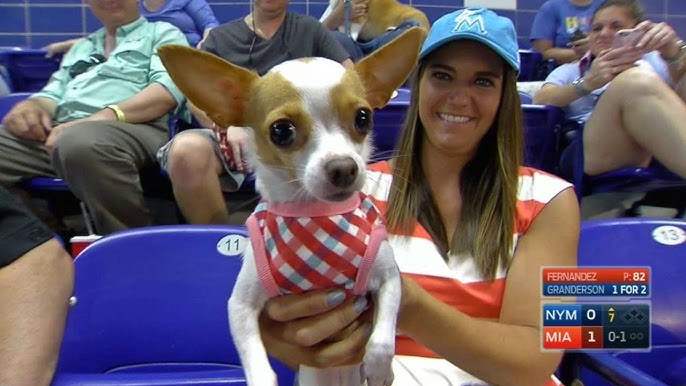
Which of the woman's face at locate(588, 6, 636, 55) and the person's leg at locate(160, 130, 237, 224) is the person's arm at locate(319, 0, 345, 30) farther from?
the person's leg at locate(160, 130, 237, 224)

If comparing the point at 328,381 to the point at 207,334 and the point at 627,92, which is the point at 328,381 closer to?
the point at 207,334

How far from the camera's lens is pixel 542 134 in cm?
223

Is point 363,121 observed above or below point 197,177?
above

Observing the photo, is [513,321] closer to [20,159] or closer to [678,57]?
[678,57]

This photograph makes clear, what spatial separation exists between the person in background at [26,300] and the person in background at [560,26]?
3.16m

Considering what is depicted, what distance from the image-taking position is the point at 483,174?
1.29m

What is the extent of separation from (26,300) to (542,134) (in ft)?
5.52

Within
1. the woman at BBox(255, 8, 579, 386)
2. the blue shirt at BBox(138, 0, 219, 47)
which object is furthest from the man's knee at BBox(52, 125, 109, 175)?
the blue shirt at BBox(138, 0, 219, 47)

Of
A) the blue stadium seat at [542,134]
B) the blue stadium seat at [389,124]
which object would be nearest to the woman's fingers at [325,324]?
the blue stadium seat at [389,124]

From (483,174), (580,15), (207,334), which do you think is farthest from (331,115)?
(580,15)

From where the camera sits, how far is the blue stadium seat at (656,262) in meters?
1.34

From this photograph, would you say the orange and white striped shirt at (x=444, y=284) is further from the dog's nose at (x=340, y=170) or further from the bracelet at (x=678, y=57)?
the bracelet at (x=678, y=57)

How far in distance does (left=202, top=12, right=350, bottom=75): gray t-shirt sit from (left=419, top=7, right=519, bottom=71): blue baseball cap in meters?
1.19

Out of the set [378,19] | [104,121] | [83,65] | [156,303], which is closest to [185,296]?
[156,303]
